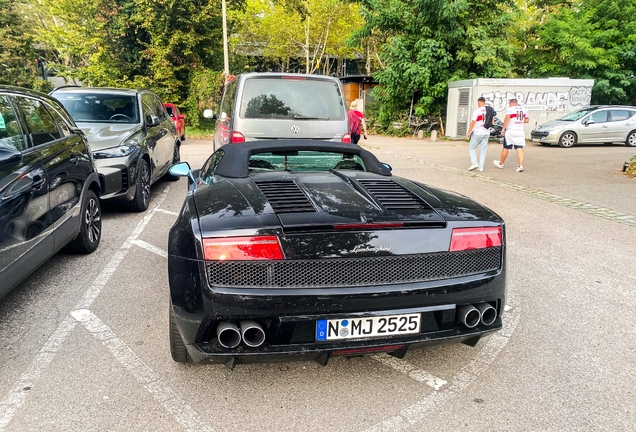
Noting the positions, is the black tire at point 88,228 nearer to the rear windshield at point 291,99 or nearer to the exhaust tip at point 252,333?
the rear windshield at point 291,99

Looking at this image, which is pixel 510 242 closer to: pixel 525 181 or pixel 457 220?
pixel 457 220

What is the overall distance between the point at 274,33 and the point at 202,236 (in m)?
38.3

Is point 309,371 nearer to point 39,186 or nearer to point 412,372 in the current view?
point 412,372

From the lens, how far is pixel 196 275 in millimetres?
2426

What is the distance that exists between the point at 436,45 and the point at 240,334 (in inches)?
856

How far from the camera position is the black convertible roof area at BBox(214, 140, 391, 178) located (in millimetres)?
3521

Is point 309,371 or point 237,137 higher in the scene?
point 237,137

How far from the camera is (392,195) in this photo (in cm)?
301

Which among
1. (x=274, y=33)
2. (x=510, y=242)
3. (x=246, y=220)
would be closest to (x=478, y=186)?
(x=510, y=242)

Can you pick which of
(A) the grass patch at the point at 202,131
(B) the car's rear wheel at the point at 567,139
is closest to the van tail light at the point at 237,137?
(B) the car's rear wheel at the point at 567,139

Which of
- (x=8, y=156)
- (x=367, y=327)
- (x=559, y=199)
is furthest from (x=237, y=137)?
(x=559, y=199)

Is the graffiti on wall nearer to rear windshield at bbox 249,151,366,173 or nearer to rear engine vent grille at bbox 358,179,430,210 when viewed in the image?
rear windshield at bbox 249,151,366,173

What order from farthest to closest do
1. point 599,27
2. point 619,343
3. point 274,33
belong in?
point 274,33 → point 599,27 → point 619,343

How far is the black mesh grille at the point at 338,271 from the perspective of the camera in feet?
7.81
